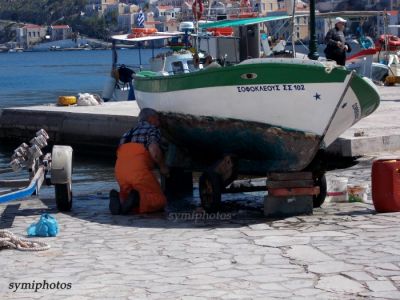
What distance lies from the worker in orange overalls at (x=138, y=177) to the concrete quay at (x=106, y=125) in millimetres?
4164

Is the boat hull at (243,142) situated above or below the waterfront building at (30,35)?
above

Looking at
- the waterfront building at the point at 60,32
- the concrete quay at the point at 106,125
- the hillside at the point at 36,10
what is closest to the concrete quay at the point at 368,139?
the concrete quay at the point at 106,125

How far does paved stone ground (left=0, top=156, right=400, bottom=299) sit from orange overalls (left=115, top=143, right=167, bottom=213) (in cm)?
23

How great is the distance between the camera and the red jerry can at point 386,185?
977 centimetres

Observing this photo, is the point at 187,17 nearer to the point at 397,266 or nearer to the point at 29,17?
the point at 397,266

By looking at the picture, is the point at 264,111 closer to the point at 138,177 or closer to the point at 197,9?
the point at 138,177

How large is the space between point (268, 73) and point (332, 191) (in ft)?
5.86

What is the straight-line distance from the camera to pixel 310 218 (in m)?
9.94

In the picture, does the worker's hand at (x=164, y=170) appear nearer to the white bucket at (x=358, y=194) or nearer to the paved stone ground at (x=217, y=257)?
the paved stone ground at (x=217, y=257)

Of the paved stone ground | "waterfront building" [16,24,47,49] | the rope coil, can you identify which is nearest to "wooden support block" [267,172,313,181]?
the paved stone ground

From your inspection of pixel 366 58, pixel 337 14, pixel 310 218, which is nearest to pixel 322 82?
pixel 310 218

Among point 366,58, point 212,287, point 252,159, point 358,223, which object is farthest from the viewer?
point 366,58

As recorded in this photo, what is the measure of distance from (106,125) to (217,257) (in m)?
12.7

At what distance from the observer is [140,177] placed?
10.8m
